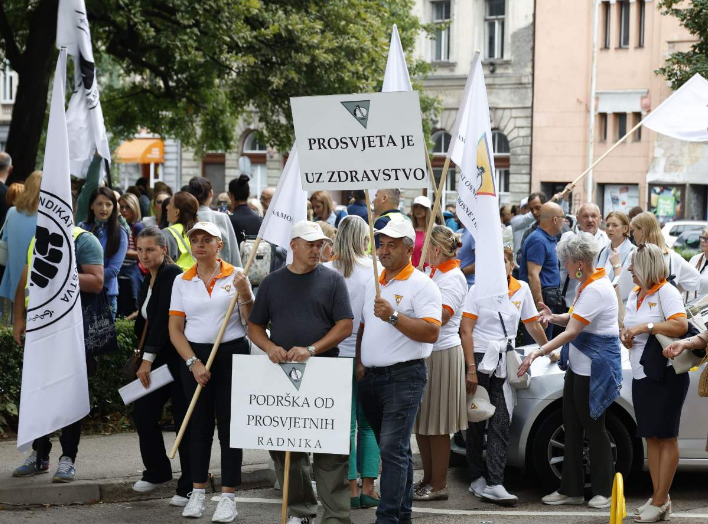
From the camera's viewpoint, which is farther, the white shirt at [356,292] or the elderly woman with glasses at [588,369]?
the elderly woman with glasses at [588,369]

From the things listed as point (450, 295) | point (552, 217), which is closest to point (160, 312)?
point (450, 295)

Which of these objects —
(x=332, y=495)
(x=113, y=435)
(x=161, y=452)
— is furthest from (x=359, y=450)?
(x=113, y=435)

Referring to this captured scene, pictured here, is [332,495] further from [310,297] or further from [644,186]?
[644,186]

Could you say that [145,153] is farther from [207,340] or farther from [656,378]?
[656,378]

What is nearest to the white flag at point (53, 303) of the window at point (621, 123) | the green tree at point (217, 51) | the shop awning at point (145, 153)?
the green tree at point (217, 51)

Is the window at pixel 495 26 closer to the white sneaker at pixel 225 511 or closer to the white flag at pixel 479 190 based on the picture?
the white flag at pixel 479 190

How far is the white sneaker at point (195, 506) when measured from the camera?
729 centimetres

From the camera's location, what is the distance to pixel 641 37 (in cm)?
3931

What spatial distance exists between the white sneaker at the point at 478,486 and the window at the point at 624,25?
33921 mm

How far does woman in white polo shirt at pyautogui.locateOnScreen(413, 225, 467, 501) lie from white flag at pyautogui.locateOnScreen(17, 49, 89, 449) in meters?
2.44

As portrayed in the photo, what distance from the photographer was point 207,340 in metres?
7.24

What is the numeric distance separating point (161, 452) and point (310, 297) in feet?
6.27

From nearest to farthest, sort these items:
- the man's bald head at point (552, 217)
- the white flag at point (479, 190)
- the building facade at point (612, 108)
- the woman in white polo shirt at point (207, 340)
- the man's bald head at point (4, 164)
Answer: the woman in white polo shirt at point (207, 340)
the white flag at point (479, 190)
the man's bald head at point (552, 217)
the man's bald head at point (4, 164)
the building facade at point (612, 108)

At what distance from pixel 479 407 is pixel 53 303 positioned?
301 cm
